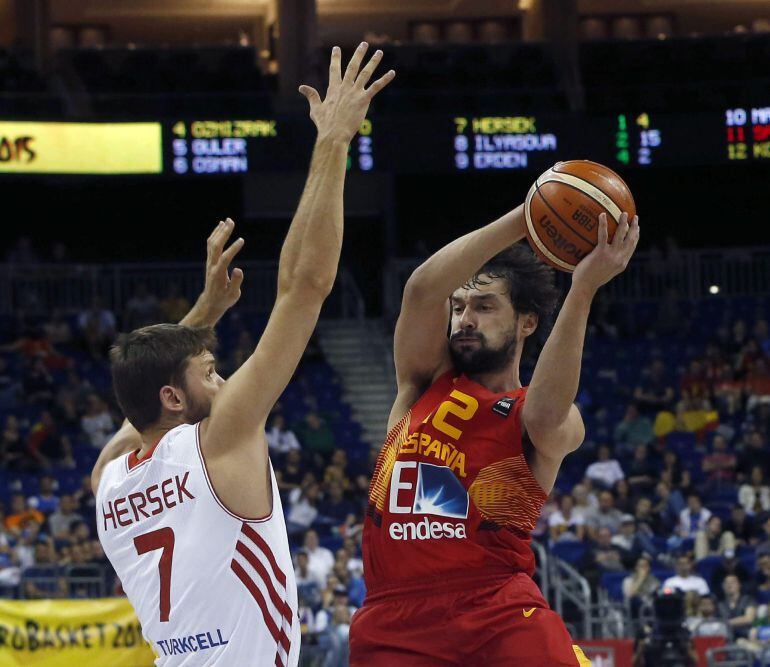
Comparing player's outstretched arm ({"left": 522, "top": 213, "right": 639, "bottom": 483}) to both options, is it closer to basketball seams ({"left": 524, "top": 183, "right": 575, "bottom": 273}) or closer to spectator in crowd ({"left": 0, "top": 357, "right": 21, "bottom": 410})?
basketball seams ({"left": 524, "top": 183, "right": 575, "bottom": 273})

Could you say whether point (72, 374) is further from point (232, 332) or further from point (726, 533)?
point (726, 533)

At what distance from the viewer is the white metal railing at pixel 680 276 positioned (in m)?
21.7

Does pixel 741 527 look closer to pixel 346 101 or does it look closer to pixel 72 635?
pixel 72 635

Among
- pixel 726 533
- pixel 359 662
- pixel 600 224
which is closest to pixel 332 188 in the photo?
pixel 600 224

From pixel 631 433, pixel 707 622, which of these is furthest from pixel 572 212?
pixel 631 433

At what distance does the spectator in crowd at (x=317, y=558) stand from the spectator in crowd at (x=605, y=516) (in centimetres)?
303

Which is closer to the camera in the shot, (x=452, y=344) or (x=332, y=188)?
(x=332, y=188)

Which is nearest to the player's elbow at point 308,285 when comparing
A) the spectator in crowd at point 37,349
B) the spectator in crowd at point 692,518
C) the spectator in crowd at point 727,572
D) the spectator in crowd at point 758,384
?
the spectator in crowd at point 727,572

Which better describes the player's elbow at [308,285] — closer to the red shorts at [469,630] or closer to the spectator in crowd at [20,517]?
the red shorts at [469,630]

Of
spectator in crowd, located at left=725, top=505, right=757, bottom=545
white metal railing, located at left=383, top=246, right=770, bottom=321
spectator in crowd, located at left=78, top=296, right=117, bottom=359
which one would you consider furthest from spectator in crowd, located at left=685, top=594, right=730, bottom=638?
spectator in crowd, located at left=78, top=296, right=117, bottom=359

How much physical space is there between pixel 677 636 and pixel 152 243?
45.8ft

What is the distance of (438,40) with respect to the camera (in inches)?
1056

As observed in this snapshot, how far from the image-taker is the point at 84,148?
18.6 metres

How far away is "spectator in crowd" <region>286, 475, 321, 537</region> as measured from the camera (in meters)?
15.6
